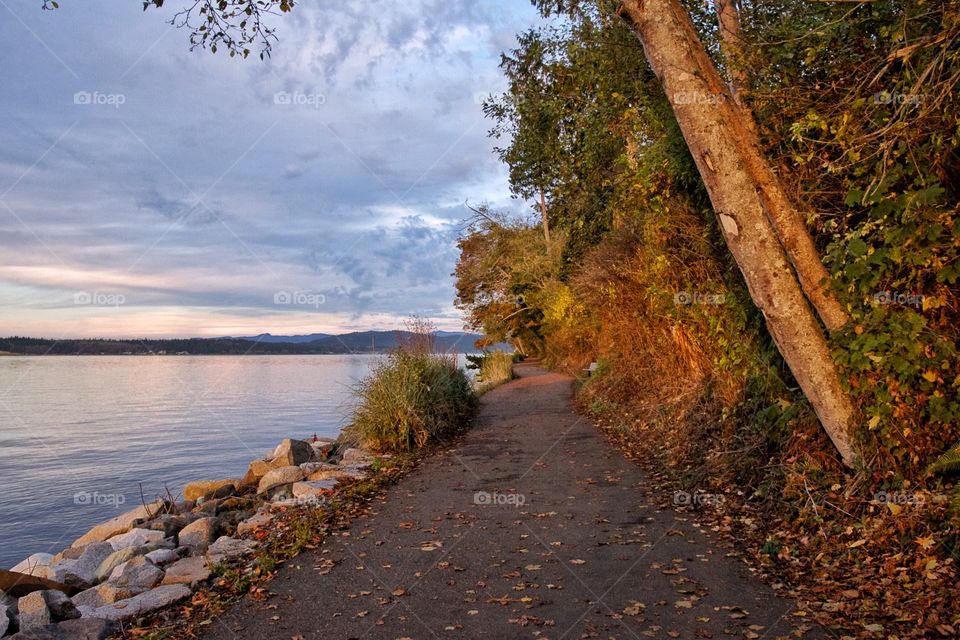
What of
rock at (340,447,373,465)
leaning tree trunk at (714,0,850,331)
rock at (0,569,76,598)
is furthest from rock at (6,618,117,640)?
leaning tree trunk at (714,0,850,331)

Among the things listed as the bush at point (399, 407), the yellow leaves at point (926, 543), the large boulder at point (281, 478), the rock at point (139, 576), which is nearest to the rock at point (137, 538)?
the large boulder at point (281, 478)

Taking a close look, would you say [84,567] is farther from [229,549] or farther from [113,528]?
[229,549]

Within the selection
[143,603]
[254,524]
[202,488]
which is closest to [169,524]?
[254,524]

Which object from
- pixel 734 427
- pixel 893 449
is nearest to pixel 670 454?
pixel 734 427

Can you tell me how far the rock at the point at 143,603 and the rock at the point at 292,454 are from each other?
768 centimetres

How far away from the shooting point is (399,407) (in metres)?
12.2

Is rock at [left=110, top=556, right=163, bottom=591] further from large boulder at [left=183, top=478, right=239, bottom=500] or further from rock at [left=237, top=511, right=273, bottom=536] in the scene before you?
large boulder at [left=183, top=478, right=239, bottom=500]

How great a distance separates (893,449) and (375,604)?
451cm

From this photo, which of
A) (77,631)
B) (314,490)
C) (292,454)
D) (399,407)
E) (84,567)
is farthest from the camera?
(292,454)

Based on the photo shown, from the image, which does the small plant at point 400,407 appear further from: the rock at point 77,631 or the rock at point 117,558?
the rock at point 77,631

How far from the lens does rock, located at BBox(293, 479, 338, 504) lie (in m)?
8.91

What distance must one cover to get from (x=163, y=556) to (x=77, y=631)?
8.82 ft

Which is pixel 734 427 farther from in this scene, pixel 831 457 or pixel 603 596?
pixel 603 596

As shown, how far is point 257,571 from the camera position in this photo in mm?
6117
